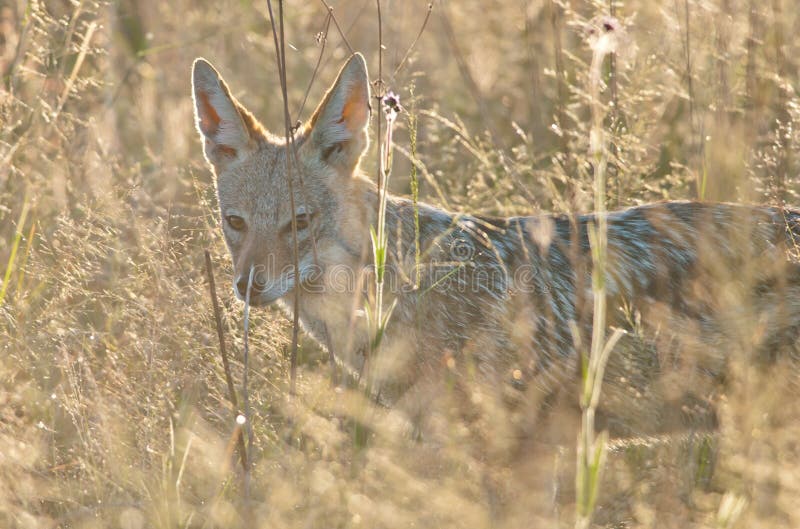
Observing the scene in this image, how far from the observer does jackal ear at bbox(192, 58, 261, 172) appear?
4.20 meters

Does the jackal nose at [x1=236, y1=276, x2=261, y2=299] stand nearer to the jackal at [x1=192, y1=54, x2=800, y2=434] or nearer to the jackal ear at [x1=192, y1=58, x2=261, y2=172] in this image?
the jackal at [x1=192, y1=54, x2=800, y2=434]

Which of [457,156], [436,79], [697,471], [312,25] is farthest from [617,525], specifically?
[312,25]

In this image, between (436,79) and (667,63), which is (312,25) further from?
(667,63)

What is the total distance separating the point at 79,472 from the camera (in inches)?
138

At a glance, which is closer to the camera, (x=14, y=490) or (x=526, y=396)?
(x=14, y=490)

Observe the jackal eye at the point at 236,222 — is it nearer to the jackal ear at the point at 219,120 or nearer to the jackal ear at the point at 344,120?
the jackal ear at the point at 219,120

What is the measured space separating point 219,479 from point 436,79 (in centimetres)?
469

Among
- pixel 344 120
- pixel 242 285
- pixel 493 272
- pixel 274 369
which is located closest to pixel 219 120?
pixel 344 120

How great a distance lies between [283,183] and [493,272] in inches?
40.5

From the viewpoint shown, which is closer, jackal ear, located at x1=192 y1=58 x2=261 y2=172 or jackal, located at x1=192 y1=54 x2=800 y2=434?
jackal, located at x1=192 y1=54 x2=800 y2=434

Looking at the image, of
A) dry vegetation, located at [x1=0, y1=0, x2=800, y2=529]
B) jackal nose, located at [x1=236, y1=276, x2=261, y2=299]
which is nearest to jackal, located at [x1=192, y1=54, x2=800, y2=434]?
jackal nose, located at [x1=236, y1=276, x2=261, y2=299]

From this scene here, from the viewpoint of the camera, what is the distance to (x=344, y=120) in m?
4.19

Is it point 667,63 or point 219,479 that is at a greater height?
point 667,63

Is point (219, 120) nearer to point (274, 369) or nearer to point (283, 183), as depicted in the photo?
point (283, 183)
